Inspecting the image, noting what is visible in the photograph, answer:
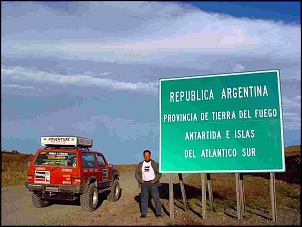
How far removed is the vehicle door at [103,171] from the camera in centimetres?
1530

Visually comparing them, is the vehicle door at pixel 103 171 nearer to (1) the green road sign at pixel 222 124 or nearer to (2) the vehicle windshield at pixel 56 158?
(2) the vehicle windshield at pixel 56 158

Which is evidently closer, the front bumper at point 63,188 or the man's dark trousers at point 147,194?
the man's dark trousers at point 147,194

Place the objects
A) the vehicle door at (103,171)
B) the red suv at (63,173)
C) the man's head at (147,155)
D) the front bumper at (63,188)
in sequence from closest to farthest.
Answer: the man's head at (147,155)
the front bumper at (63,188)
the red suv at (63,173)
the vehicle door at (103,171)

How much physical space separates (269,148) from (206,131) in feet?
6.27

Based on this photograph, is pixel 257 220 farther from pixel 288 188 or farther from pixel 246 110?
pixel 288 188

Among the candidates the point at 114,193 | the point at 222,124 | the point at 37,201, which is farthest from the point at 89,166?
the point at 222,124

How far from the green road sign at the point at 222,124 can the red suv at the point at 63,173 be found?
118 inches

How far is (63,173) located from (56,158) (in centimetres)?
67

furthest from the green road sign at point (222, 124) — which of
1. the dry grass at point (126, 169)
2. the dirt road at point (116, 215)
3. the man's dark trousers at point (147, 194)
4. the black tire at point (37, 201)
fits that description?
the dry grass at point (126, 169)

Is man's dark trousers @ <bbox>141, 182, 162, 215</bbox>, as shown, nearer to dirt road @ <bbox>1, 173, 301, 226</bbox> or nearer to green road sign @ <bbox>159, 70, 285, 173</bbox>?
dirt road @ <bbox>1, 173, 301, 226</bbox>

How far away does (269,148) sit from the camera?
1124cm

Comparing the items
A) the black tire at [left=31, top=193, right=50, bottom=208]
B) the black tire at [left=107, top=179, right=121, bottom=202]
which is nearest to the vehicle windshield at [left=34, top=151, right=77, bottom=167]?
the black tire at [left=31, top=193, right=50, bottom=208]

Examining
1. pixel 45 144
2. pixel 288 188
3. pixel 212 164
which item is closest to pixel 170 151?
pixel 212 164

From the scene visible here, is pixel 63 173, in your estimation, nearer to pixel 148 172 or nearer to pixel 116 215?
pixel 116 215
